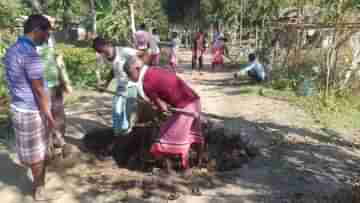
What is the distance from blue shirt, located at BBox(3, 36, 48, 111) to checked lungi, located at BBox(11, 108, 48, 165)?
0.08 m

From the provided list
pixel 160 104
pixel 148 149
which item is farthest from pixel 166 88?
pixel 148 149

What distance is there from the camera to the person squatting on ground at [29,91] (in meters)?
3.38

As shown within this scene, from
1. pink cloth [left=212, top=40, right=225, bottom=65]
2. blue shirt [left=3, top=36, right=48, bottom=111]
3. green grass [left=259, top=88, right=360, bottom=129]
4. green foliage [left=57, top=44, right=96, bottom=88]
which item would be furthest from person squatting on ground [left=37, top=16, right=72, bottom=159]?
pink cloth [left=212, top=40, right=225, bottom=65]

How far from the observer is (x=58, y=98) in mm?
4895

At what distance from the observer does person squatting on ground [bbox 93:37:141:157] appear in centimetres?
473

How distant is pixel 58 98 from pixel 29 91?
1.44m

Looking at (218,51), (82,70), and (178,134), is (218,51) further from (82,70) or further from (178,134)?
(178,134)

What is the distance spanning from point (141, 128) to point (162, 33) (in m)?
34.6

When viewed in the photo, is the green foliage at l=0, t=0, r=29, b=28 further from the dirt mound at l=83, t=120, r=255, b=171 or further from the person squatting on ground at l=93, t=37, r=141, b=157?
the person squatting on ground at l=93, t=37, r=141, b=157

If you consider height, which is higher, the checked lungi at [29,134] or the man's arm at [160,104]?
the man's arm at [160,104]

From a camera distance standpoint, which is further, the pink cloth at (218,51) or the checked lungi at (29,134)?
the pink cloth at (218,51)

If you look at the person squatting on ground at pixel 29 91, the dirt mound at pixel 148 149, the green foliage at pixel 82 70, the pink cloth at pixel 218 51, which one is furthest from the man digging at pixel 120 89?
the pink cloth at pixel 218 51

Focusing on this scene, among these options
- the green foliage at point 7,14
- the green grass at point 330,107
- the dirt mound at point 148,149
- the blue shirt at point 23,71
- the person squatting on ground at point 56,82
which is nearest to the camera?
the blue shirt at point 23,71

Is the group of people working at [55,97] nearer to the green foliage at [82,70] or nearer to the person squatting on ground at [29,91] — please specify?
the person squatting on ground at [29,91]
